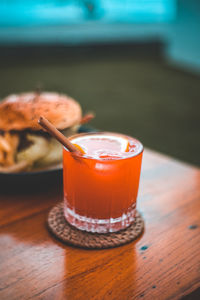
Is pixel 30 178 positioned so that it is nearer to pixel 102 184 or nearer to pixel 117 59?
pixel 102 184

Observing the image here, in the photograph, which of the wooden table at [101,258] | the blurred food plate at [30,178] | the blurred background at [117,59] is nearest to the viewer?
the wooden table at [101,258]

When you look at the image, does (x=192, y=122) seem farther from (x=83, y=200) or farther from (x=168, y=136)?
(x=83, y=200)

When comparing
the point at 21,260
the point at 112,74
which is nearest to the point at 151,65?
the point at 112,74

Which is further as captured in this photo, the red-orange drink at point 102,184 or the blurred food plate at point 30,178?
Result: the blurred food plate at point 30,178

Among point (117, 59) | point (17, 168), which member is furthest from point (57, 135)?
point (117, 59)

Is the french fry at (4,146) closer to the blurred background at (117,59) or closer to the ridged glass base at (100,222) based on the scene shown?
the ridged glass base at (100,222)

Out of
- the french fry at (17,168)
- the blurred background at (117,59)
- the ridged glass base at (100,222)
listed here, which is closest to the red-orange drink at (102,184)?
the ridged glass base at (100,222)
